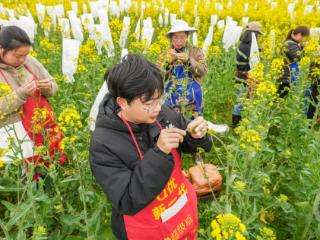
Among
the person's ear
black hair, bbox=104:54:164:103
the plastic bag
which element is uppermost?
black hair, bbox=104:54:164:103

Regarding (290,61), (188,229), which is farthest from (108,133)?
(290,61)

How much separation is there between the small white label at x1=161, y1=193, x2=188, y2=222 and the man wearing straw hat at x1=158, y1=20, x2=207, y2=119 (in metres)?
1.67

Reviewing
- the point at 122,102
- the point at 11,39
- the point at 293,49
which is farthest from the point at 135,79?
the point at 293,49

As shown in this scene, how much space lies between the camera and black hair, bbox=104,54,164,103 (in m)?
1.32

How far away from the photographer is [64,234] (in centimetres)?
249

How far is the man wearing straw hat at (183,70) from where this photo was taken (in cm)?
323

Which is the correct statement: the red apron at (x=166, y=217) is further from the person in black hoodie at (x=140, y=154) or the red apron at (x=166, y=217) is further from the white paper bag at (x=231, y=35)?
the white paper bag at (x=231, y=35)

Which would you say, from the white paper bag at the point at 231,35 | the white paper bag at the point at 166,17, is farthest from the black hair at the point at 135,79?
the white paper bag at the point at 166,17

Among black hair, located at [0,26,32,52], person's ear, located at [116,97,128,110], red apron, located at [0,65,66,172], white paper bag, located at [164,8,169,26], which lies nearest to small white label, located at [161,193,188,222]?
person's ear, located at [116,97,128,110]

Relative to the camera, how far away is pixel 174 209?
152 centimetres

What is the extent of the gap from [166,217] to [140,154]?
0.31 meters

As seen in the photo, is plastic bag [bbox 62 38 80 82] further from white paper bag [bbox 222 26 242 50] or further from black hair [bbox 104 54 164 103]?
white paper bag [bbox 222 26 242 50]

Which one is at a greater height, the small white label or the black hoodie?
the black hoodie

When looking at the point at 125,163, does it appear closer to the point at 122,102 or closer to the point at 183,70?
the point at 122,102
